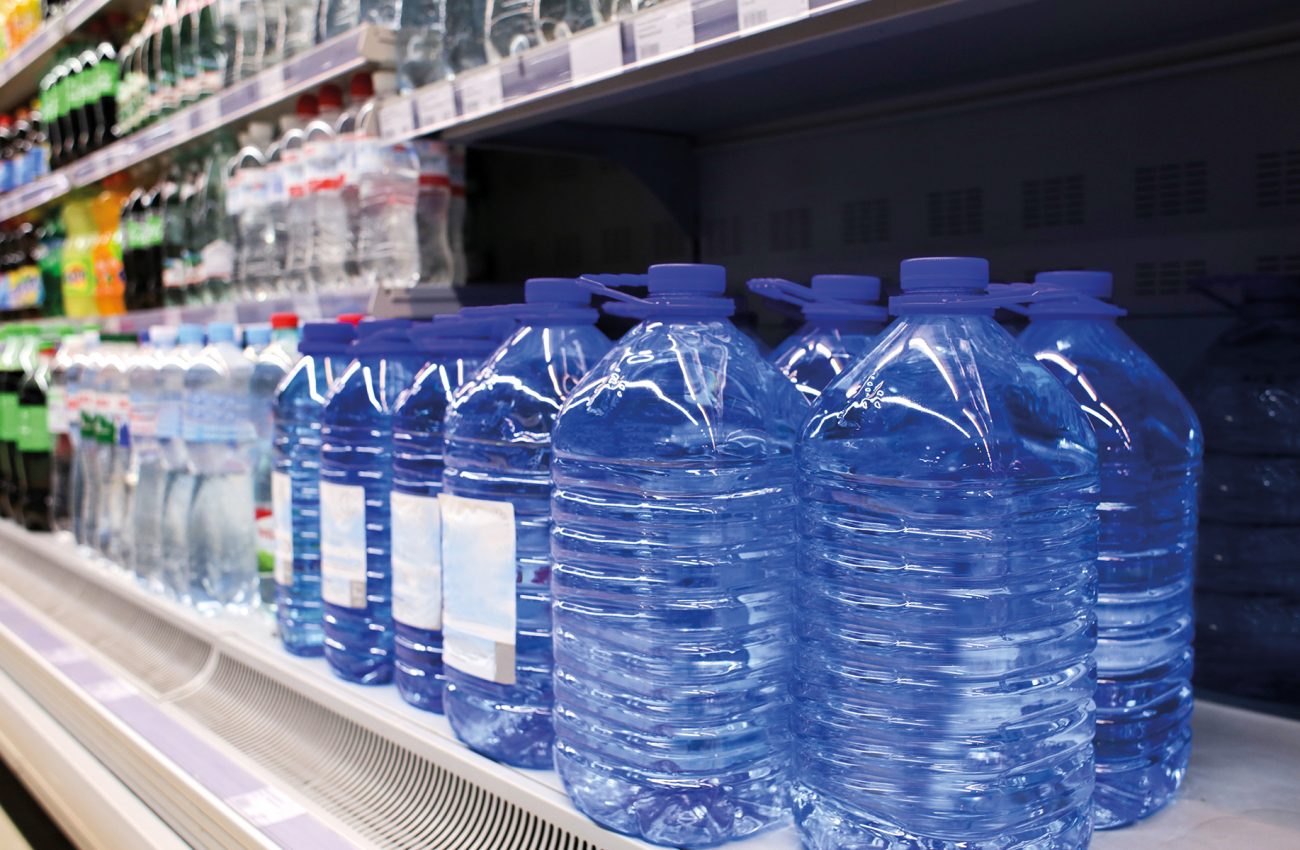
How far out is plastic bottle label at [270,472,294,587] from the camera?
1799 mm

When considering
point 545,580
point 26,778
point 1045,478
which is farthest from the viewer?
point 26,778

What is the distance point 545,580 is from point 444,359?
44 centimetres

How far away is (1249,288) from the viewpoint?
131 centimetres

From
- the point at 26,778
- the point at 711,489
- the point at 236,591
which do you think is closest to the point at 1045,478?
the point at 711,489

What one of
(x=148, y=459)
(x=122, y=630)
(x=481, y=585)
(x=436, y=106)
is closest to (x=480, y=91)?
(x=436, y=106)

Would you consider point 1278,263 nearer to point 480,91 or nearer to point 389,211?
point 480,91

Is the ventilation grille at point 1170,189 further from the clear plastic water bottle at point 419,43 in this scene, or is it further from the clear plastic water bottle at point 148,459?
the clear plastic water bottle at point 148,459

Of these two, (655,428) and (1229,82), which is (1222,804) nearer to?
(655,428)

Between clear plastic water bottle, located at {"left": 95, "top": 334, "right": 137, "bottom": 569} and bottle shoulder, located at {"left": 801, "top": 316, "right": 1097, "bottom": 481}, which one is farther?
clear plastic water bottle, located at {"left": 95, "top": 334, "right": 137, "bottom": 569}

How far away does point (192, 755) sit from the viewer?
172 cm

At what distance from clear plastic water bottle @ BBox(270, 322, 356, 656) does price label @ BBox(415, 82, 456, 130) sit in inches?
15.1

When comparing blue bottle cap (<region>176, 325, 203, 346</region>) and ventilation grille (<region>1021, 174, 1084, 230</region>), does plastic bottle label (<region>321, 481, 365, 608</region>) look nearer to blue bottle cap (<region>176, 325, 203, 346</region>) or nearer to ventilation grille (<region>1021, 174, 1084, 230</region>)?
blue bottle cap (<region>176, 325, 203, 346</region>)

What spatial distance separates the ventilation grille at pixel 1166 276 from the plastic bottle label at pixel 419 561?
3.47 feet

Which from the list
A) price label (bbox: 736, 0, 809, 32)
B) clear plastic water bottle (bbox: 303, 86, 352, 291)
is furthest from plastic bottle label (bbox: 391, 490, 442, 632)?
clear plastic water bottle (bbox: 303, 86, 352, 291)
